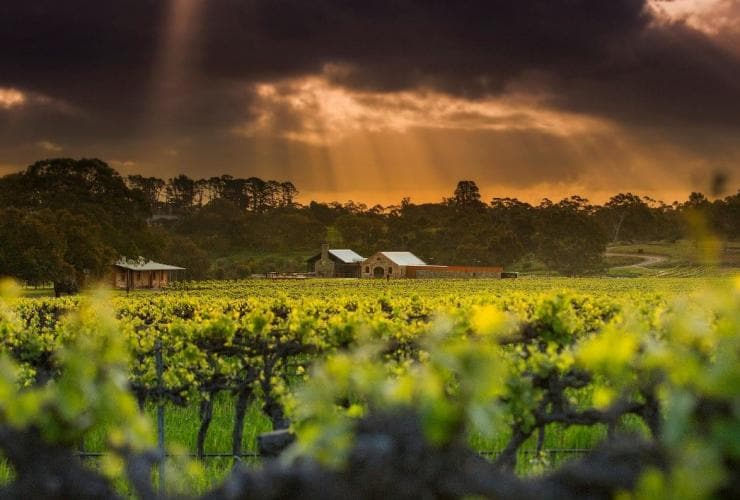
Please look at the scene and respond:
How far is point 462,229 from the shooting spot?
152 m

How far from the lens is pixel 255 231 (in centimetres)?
18325

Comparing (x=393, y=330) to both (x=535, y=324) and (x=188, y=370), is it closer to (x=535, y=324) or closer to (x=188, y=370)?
(x=535, y=324)

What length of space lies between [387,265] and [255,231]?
6375 cm

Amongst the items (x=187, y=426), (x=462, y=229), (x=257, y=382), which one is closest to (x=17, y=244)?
(x=187, y=426)

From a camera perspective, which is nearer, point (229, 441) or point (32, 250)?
point (229, 441)

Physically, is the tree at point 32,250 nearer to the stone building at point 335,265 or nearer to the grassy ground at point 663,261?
the stone building at point 335,265

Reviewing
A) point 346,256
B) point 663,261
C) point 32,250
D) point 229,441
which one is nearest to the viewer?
point 229,441

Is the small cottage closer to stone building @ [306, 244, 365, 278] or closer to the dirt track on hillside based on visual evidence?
stone building @ [306, 244, 365, 278]

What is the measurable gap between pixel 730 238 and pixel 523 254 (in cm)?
4193

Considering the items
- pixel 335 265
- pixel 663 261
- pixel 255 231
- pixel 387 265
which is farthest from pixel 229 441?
pixel 255 231

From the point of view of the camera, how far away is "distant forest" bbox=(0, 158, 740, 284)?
5794cm

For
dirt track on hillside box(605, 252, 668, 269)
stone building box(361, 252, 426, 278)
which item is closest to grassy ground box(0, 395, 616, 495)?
stone building box(361, 252, 426, 278)

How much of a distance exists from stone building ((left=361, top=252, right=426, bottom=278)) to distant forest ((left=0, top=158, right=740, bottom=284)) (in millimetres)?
15890

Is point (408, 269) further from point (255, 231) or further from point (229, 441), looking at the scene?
point (229, 441)
